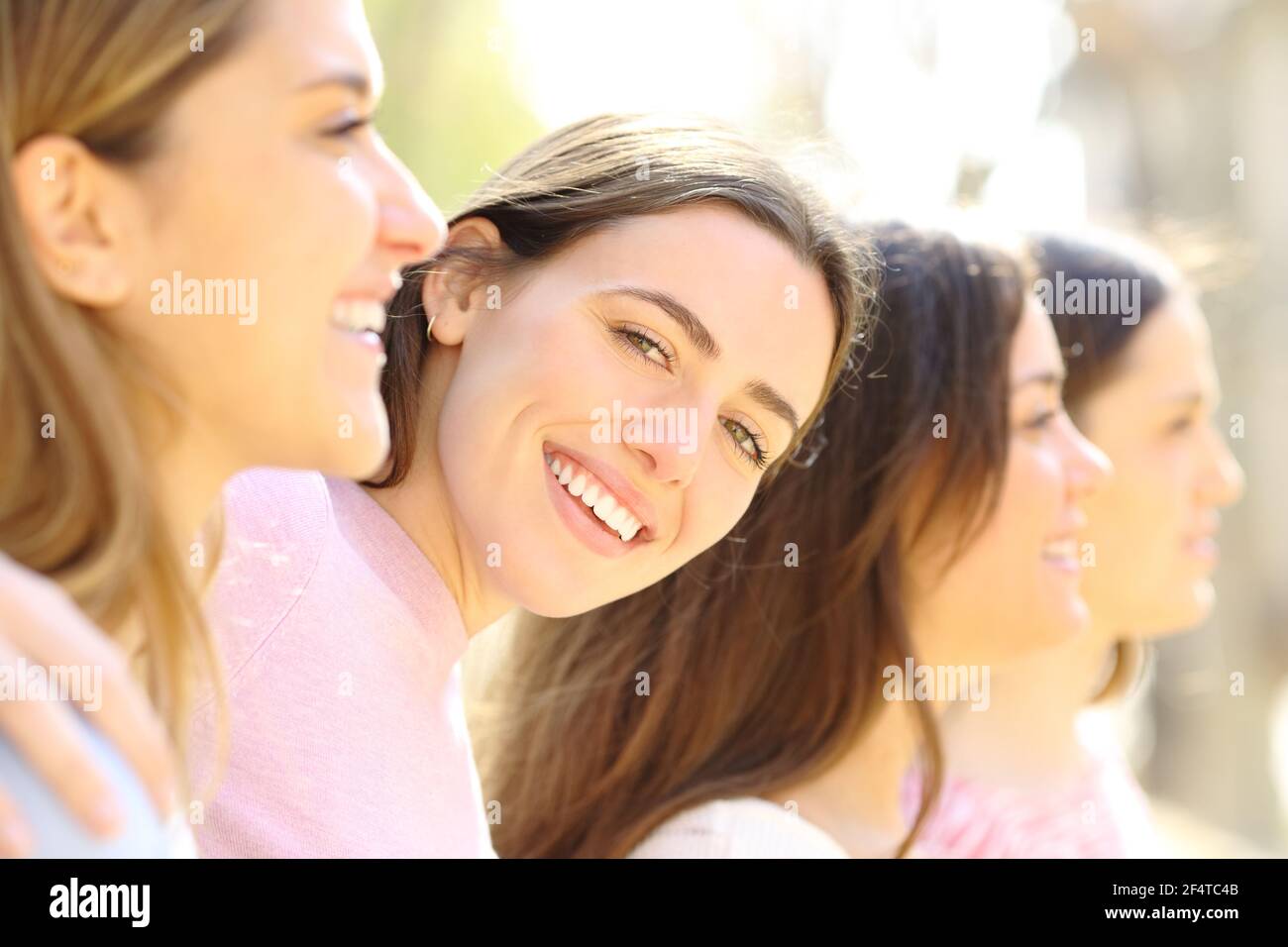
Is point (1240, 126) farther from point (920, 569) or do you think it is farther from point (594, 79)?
point (920, 569)

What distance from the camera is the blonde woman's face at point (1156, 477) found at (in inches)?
130

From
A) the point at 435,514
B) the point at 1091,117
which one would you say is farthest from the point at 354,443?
the point at 1091,117

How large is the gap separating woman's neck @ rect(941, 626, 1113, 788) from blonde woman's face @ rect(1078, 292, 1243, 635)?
142mm

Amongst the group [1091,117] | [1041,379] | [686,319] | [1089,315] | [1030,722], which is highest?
[1091,117]

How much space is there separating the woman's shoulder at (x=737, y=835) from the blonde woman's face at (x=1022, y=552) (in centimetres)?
52

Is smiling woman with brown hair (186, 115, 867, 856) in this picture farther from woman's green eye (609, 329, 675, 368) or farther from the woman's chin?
the woman's chin

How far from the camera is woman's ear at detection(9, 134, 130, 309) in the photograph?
1.25m

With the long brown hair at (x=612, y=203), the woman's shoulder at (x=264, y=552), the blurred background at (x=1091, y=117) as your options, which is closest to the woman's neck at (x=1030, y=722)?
the long brown hair at (x=612, y=203)

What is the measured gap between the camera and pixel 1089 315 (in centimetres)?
328

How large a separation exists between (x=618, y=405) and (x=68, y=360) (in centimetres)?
84

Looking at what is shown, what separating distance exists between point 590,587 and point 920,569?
3.31ft

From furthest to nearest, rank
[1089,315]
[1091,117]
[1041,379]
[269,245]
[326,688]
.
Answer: [1091,117], [1089,315], [1041,379], [326,688], [269,245]

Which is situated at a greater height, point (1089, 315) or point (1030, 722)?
point (1089, 315)

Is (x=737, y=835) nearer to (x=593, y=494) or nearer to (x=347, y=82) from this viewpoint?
(x=593, y=494)
